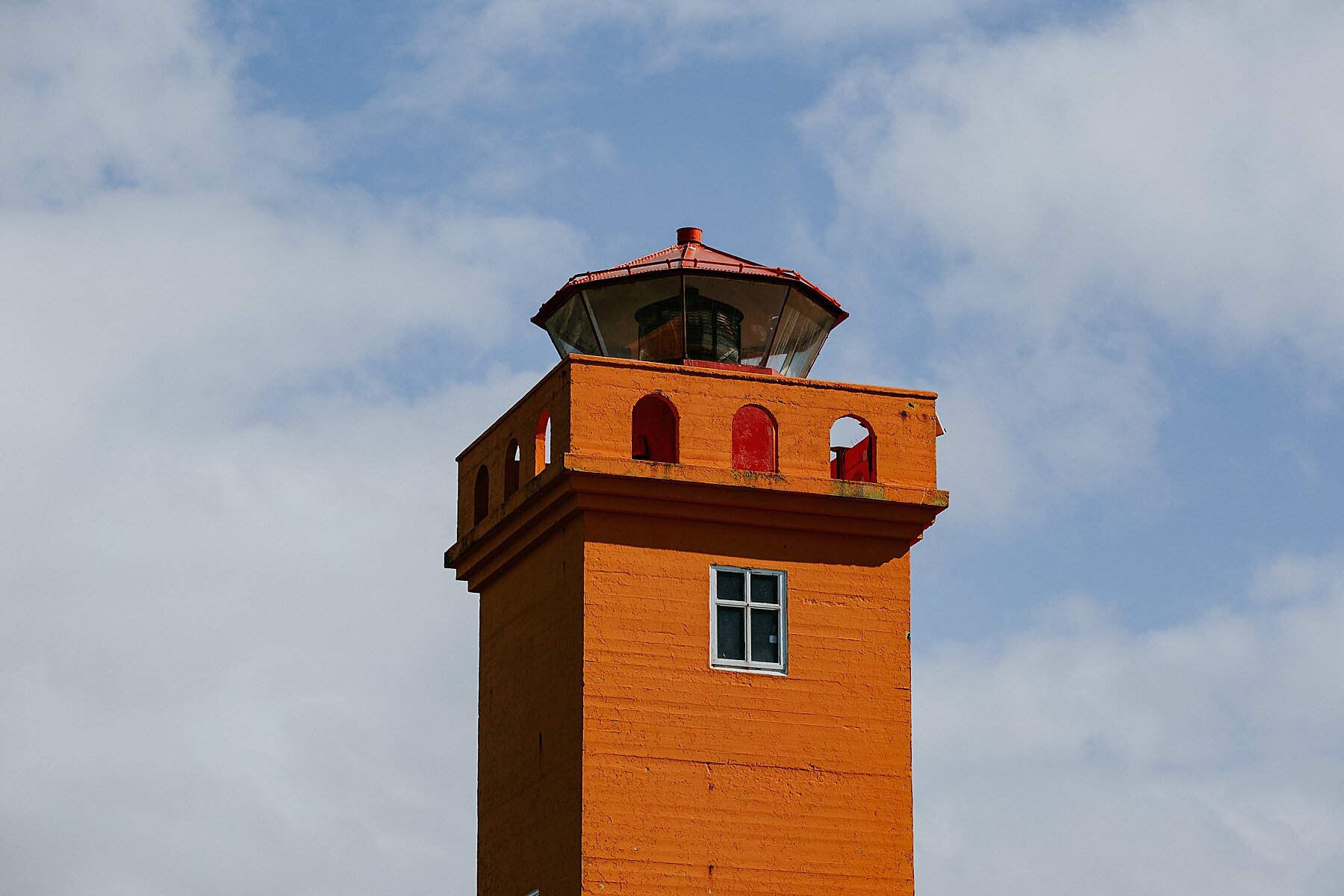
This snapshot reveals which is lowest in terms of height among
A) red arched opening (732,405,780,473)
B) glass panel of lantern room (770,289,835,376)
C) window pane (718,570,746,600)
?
window pane (718,570,746,600)

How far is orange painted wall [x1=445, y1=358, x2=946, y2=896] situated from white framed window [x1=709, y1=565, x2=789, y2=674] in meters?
0.10

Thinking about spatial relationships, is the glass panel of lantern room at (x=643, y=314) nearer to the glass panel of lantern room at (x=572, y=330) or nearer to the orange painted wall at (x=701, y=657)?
the glass panel of lantern room at (x=572, y=330)

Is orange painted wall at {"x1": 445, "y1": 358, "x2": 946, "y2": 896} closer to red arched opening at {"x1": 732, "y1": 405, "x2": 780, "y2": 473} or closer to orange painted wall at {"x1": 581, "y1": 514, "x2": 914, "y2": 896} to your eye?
orange painted wall at {"x1": 581, "y1": 514, "x2": 914, "y2": 896}

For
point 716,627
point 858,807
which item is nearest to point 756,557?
point 716,627

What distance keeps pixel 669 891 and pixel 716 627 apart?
8.48 ft

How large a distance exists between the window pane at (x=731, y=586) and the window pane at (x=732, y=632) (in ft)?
0.39

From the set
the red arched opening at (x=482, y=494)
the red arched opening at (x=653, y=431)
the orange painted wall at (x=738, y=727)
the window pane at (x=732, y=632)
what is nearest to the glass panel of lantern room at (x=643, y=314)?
the red arched opening at (x=653, y=431)

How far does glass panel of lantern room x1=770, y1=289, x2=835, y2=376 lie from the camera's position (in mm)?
26766

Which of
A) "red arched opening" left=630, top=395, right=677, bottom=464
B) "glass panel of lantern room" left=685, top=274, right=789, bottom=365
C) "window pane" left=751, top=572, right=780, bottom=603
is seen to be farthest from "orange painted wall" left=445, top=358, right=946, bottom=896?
"glass panel of lantern room" left=685, top=274, right=789, bottom=365

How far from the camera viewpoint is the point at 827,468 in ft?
83.4

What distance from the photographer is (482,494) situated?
2755 cm

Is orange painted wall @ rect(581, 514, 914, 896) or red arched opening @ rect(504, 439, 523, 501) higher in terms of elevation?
red arched opening @ rect(504, 439, 523, 501)

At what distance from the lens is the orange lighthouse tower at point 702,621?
24.2m

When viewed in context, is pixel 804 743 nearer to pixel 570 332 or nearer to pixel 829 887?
pixel 829 887
